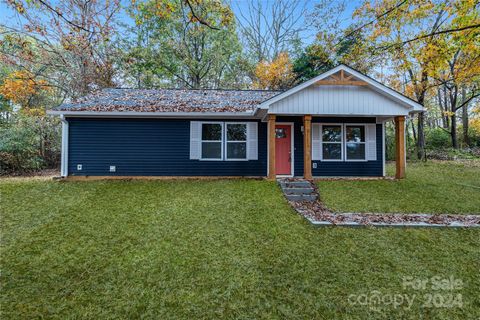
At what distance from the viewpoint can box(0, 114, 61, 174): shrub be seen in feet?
34.6

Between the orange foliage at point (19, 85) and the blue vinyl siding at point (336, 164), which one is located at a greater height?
the orange foliage at point (19, 85)

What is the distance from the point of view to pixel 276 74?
63.0ft

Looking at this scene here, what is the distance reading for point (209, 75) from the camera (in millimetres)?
20281

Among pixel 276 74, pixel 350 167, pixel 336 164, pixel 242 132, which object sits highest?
pixel 276 74

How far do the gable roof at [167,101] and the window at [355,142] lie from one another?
12.0 feet

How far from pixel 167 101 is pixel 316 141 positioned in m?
5.85

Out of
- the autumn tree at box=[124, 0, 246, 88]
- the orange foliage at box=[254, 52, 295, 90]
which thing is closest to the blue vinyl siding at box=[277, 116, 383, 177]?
the orange foliage at box=[254, 52, 295, 90]

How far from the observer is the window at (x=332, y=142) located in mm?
9484

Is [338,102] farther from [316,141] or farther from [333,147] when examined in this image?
[333,147]

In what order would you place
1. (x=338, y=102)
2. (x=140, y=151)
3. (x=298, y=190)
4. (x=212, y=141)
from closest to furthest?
(x=298, y=190), (x=338, y=102), (x=140, y=151), (x=212, y=141)

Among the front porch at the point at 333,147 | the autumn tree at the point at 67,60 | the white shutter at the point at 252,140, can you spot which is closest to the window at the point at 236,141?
the white shutter at the point at 252,140

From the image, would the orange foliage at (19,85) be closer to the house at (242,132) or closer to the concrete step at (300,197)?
the house at (242,132)

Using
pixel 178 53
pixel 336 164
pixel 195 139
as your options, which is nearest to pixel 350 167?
pixel 336 164

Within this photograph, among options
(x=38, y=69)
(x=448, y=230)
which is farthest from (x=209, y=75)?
(x=448, y=230)
